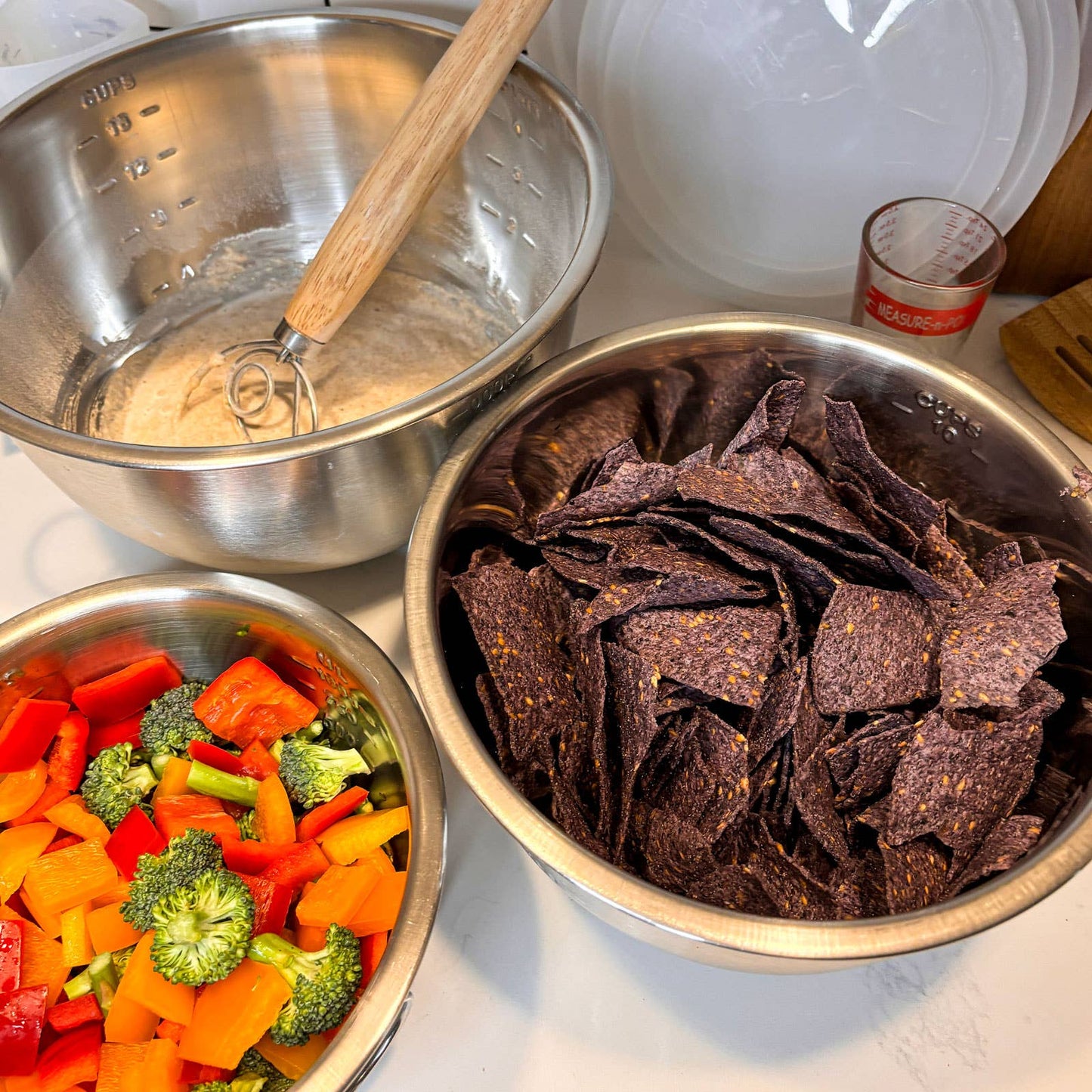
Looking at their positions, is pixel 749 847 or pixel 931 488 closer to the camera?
pixel 749 847

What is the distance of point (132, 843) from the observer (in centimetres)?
91

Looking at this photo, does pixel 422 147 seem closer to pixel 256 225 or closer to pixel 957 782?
pixel 256 225

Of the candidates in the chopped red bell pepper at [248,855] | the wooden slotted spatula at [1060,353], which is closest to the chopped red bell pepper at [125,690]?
the chopped red bell pepper at [248,855]

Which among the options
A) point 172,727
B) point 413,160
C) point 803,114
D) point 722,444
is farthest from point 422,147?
point 172,727

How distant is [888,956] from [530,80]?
3.55 ft

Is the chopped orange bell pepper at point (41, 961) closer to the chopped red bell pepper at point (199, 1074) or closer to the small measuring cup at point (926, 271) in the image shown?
the chopped red bell pepper at point (199, 1074)

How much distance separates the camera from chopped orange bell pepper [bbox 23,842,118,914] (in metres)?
0.86

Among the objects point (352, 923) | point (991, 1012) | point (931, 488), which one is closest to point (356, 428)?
point (352, 923)

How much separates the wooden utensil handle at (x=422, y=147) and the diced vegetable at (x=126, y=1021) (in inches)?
29.9

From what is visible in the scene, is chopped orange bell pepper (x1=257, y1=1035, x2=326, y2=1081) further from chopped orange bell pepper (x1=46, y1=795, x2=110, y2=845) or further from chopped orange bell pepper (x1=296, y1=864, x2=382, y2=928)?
chopped orange bell pepper (x1=46, y1=795, x2=110, y2=845)

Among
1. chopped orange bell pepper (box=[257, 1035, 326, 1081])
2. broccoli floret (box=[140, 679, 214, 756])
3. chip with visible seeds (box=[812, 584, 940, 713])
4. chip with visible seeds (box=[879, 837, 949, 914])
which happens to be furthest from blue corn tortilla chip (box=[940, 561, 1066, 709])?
broccoli floret (box=[140, 679, 214, 756])

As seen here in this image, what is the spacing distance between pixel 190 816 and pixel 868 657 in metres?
0.69

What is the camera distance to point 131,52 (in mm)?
1252

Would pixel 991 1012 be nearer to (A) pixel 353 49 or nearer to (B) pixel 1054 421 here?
(B) pixel 1054 421
